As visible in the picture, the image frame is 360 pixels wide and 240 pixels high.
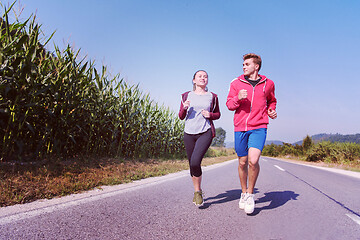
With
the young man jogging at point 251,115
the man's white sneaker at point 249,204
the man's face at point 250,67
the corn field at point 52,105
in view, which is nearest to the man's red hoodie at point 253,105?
the young man jogging at point 251,115

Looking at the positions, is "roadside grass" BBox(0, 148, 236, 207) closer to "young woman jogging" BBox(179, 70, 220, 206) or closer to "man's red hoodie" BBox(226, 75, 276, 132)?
"young woman jogging" BBox(179, 70, 220, 206)

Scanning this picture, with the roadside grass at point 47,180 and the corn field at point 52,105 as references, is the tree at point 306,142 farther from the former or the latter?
the roadside grass at point 47,180

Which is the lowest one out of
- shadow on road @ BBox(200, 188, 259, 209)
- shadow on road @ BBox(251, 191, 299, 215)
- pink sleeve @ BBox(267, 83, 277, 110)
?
shadow on road @ BBox(251, 191, 299, 215)

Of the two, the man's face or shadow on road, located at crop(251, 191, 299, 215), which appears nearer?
the man's face

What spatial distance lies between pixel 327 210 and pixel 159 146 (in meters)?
10.6

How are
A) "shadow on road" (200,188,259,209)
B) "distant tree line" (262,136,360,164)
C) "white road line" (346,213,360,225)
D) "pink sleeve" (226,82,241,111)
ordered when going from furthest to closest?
"distant tree line" (262,136,360,164) < "shadow on road" (200,188,259,209) < "pink sleeve" (226,82,241,111) < "white road line" (346,213,360,225)

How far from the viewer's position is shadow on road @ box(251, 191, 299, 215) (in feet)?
12.3

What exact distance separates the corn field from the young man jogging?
4.15 m

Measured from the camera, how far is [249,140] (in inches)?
131

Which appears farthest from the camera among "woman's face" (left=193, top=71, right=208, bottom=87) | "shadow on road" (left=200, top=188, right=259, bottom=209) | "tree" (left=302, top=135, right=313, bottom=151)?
"tree" (left=302, top=135, right=313, bottom=151)

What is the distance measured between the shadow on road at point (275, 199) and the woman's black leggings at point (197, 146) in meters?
1.03

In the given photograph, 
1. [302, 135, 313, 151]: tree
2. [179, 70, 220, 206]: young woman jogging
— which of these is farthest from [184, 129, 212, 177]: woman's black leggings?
[302, 135, 313, 151]: tree

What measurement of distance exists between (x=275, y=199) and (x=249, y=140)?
1.75 meters

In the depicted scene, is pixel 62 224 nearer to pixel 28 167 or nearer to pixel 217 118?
pixel 217 118
